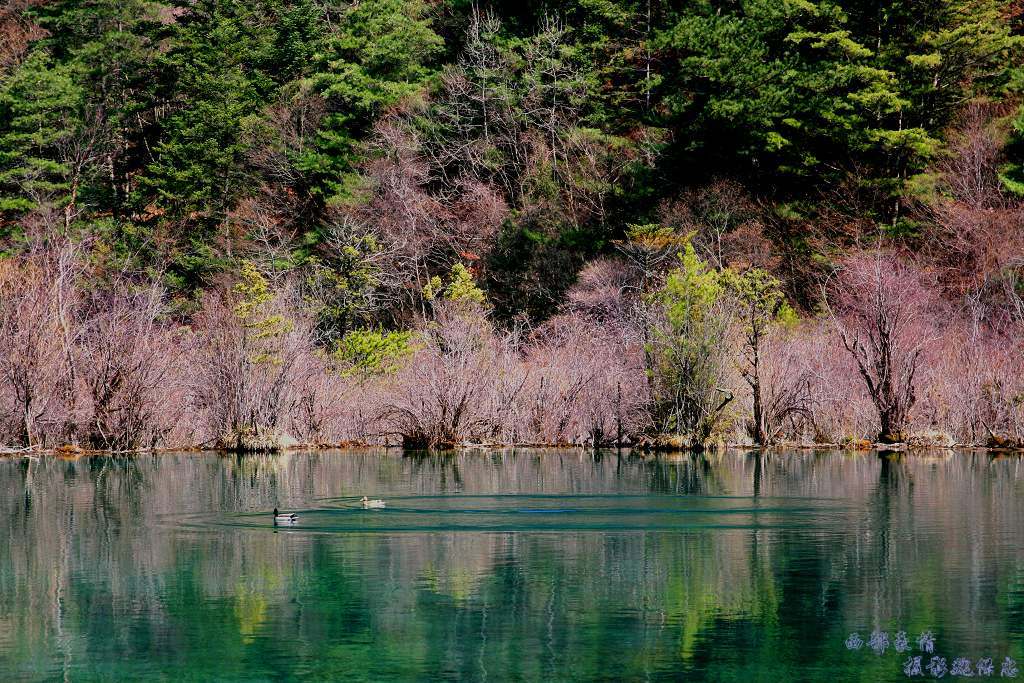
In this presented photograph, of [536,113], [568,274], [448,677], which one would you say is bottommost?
[448,677]

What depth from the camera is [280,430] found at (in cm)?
3578

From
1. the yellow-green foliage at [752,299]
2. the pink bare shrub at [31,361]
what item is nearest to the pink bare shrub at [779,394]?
the yellow-green foliage at [752,299]

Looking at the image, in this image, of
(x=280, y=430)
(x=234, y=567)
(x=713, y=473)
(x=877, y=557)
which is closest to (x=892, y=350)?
(x=713, y=473)

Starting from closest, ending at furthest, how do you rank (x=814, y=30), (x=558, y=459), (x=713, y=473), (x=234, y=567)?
(x=234, y=567)
(x=713, y=473)
(x=558, y=459)
(x=814, y=30)

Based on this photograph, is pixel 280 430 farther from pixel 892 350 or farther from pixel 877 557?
pixel 877 557

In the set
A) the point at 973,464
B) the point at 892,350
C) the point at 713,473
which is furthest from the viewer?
the point at 892,350

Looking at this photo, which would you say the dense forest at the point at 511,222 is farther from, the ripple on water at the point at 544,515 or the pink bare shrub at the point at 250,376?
the ripple on water at the point at 544,515

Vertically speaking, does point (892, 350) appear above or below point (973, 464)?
above

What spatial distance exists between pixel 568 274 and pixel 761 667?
48.0 m

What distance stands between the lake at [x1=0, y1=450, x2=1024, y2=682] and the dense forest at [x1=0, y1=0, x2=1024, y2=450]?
8.03 meters

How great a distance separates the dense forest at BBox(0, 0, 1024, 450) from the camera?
35188 mm

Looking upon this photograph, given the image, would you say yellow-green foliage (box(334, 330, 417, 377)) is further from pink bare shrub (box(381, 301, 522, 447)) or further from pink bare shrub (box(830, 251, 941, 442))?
pink bare shrub (box(830, 251, 941, 442))

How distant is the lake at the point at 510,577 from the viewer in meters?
12.7

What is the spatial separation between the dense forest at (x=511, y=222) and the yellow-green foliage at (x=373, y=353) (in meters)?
0.16
